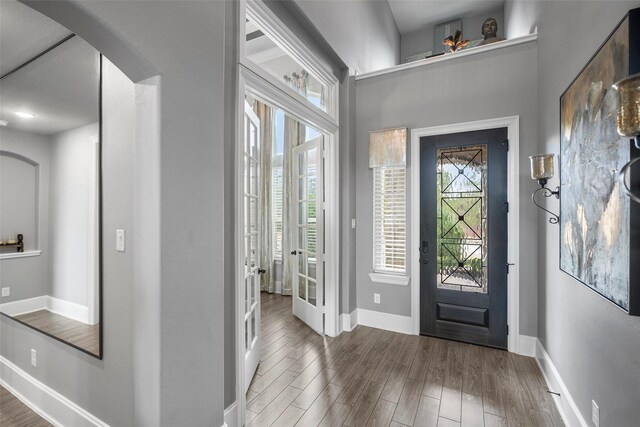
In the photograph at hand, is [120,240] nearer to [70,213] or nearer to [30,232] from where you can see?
[70,213]

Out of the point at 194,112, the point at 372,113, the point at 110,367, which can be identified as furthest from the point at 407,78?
the point at 110,367

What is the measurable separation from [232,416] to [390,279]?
88.5 inches

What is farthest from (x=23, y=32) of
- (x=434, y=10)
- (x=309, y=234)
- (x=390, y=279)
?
(x=434, y=10)

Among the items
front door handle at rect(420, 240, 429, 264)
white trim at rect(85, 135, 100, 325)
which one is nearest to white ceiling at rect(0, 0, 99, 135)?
white trim at rect(85, 135, 100, 325)

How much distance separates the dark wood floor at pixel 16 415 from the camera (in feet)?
6.65

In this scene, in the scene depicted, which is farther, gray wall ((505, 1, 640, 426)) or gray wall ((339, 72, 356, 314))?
gray wall ((339, 72, 356, 314))

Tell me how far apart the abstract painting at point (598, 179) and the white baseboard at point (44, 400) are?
8.99ft

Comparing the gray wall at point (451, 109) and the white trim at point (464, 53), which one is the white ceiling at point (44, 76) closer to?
the gray wall at point (451, 109)

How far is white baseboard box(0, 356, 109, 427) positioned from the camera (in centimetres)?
188

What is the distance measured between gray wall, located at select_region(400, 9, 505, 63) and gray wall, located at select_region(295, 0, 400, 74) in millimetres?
493

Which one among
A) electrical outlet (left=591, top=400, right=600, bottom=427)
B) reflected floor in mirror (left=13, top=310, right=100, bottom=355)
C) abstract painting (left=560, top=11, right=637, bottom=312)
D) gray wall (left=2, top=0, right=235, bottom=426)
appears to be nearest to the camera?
abstract painting (left=560, top=11, right=637, bottom=312)

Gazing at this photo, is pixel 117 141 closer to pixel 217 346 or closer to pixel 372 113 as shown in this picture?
pixel 217 346

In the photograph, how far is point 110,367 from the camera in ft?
5.65

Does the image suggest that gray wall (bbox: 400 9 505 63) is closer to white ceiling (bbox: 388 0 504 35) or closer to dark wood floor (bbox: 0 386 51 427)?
white ceiling (bbox: 388 0 504 35)
